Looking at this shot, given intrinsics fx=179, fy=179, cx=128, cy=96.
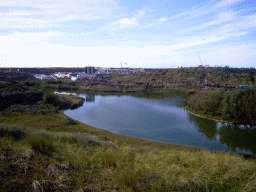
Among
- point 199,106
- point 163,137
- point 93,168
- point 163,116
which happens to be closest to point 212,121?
point 199,106

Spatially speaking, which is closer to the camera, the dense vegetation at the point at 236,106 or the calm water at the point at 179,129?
the calm water at the point at 179,129

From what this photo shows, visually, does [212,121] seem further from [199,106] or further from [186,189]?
→ [186,189]

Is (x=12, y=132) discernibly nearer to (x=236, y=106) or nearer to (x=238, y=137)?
(x=238, y=137)

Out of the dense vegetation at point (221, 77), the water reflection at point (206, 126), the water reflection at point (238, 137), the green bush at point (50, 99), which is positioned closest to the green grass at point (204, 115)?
the water reflection at point (206, 126)

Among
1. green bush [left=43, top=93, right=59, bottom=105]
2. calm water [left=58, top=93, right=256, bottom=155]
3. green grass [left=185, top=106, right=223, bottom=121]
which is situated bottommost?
calm water [left=58, top=93, right=256, bottom=155]

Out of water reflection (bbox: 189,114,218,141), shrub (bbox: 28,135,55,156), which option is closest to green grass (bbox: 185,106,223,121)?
water reflection (bbox: 189,114,218,141)

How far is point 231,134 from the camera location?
1490 centimetres

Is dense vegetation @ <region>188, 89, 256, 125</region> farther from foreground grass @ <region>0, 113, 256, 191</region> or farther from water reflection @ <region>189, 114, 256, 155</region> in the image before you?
foreground grass @ <region>0, 113, 256, 191</region>

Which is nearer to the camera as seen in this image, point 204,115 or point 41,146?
point 41,146

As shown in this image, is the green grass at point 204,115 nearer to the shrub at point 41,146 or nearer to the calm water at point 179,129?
the calm water at point 179,129

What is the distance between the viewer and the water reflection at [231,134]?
1288 centimetres

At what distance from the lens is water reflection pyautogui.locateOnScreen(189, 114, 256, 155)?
12.9m

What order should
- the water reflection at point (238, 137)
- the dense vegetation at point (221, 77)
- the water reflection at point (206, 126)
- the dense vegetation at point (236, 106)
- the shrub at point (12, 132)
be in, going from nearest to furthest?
the shrub at point (12, 132) → the water reflection at point (238, 137) → the water reflection at point (206, 126) → the dense vegetation at point (236, 106) → the dense vegetation at point (221, 77)

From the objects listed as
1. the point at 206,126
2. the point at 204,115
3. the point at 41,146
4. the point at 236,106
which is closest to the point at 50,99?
the point at 206,126
